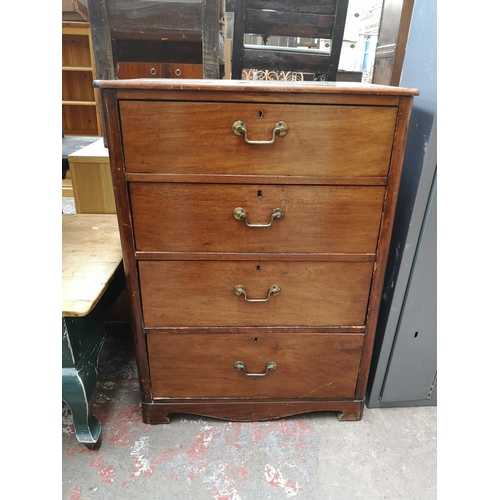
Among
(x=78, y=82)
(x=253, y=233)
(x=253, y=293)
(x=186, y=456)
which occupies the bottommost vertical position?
(x=186, y=456)

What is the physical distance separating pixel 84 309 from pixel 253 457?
630mm

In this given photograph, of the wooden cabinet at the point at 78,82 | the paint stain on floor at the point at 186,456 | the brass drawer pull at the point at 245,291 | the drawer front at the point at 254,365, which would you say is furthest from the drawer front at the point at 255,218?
the wooden cabinet at the point at 78,82

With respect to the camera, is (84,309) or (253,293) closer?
(84,309)

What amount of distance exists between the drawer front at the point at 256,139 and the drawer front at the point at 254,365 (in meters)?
0.46

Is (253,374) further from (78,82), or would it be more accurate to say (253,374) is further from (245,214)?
(78,82)

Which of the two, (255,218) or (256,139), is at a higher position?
(256,139)

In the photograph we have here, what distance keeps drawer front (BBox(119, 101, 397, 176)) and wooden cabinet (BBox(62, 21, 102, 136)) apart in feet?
8.59

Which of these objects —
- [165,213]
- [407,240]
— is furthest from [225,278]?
[407,240]

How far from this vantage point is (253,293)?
38.7 inches

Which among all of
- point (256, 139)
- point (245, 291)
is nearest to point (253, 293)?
point (245, 291)

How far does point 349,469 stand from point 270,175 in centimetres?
83

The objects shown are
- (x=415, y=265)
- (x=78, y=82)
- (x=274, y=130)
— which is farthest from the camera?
(x=78, y=82)

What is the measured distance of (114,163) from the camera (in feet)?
2.72

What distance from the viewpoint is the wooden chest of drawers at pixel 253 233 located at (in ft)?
2.62
